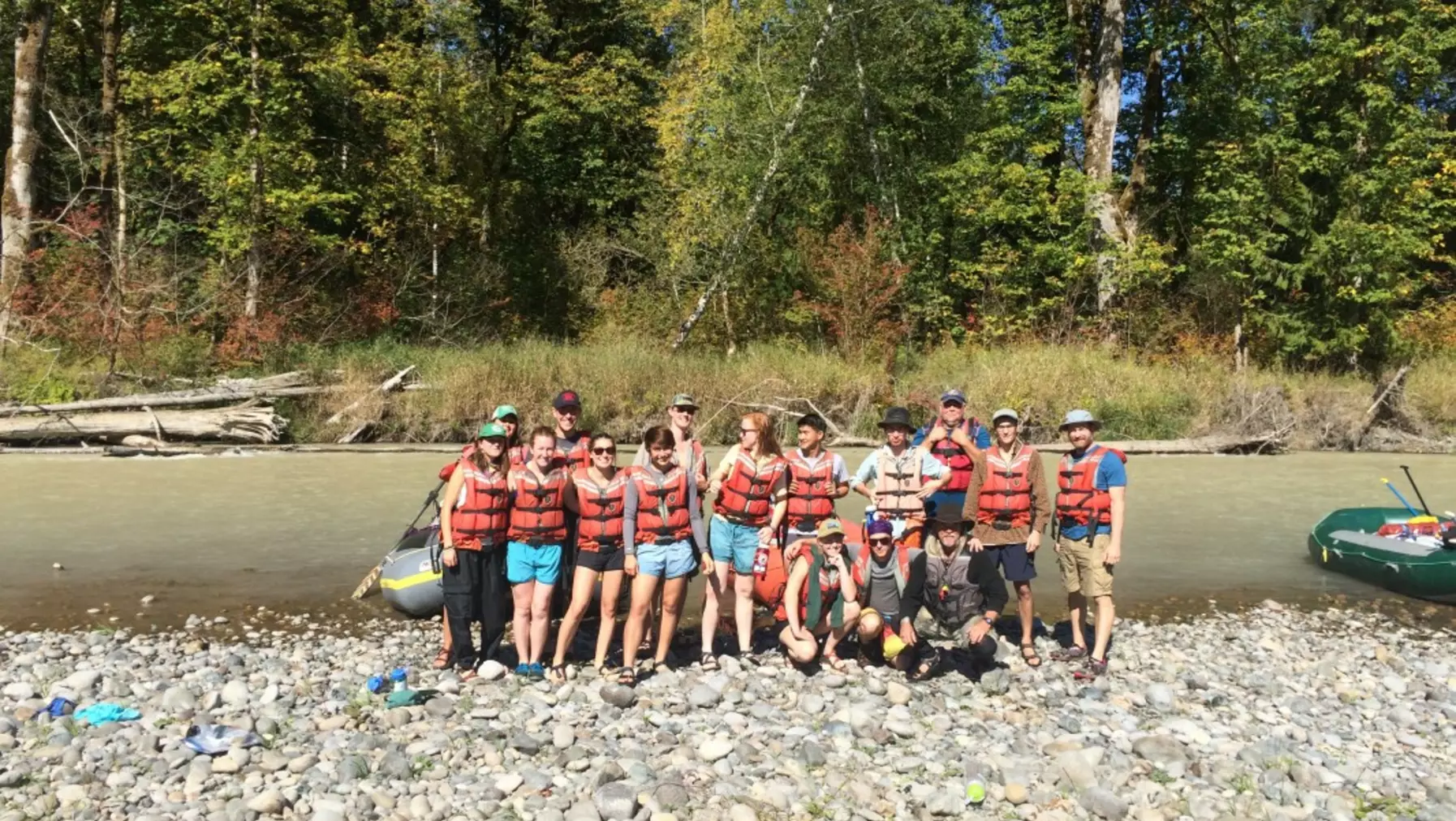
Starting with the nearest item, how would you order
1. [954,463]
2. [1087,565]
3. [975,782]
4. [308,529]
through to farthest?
[975,782]
[1087,565]
[954,463]
[308,529]

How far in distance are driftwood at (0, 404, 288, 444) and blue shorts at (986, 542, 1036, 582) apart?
1324 centimetres

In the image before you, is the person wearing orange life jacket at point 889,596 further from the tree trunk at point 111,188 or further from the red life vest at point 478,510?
the tree trunk at point 111,188

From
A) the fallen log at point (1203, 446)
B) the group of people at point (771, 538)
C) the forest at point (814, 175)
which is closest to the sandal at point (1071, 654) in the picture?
the group of people at point (771, 538)

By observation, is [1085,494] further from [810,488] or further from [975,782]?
[975,782]

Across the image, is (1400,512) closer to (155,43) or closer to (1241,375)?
(1241,375)

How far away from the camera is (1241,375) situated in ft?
60.4

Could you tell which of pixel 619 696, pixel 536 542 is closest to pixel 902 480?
pixel 619 696

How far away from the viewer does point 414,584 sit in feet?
22.7

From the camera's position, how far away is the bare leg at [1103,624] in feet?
19.3

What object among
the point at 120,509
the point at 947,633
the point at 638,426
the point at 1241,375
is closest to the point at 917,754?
the point at 947,633

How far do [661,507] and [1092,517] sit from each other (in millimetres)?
2628

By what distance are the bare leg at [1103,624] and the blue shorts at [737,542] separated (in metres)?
2.15

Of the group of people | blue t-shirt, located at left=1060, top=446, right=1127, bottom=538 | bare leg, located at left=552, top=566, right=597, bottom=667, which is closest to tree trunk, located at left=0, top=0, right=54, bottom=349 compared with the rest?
the group of people

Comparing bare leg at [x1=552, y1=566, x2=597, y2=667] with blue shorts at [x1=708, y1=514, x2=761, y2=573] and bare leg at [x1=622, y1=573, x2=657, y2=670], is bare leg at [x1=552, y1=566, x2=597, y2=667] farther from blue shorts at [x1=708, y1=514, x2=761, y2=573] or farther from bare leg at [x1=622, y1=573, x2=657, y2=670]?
blue shorts at [x1=708, y1=514, x2=761, y2=573]
